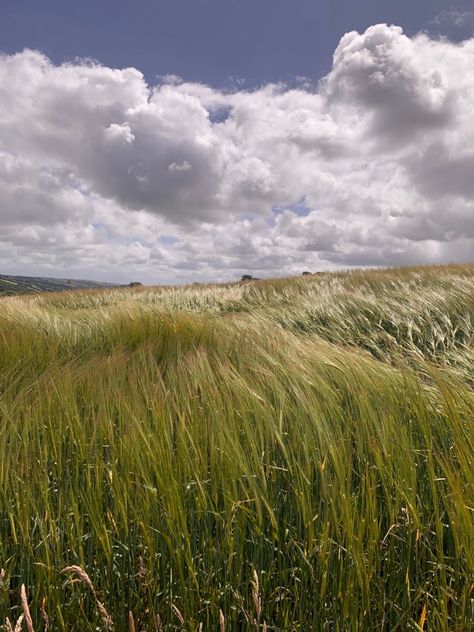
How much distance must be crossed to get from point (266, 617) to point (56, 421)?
1059 mm

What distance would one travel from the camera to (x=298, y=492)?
36.3 inches

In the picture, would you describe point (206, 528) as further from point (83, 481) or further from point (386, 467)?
point (386, 467)

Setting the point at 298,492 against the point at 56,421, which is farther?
the point at 56,421

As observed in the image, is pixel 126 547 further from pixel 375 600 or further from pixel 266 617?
pixel 375 600

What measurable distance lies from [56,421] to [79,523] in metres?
0.61

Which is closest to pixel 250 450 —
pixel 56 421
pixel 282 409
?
pixel 282 409

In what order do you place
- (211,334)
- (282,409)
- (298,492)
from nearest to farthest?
(298,492), (282,409), (211,334)

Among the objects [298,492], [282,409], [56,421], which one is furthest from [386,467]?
[56,421]

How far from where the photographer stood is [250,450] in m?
1.14

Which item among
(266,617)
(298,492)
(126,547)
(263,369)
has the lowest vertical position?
(266,617)

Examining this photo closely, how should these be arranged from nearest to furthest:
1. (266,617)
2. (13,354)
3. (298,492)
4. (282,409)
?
(266,617)
(298,492)
(282,409)
(13,354)

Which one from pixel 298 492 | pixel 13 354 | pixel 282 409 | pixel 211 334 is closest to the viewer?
pixel 298 492

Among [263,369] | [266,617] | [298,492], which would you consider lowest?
[266,617]

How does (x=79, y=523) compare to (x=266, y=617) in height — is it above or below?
above
